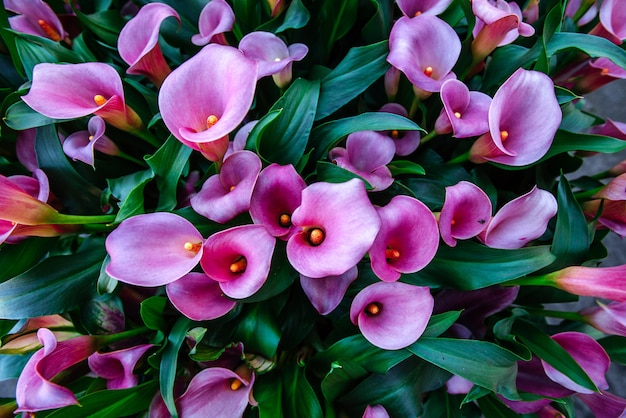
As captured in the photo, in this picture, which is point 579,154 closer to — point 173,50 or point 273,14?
point 273,14

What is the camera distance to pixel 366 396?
0.50m

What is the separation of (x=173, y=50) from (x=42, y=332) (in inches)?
15.8

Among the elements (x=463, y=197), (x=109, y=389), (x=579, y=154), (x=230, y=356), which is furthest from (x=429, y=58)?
(x=109, y=389)

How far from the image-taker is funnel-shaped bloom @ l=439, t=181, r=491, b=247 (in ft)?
1.33

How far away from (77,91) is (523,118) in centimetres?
44

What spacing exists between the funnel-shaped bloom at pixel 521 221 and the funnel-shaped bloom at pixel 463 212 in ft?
0.04

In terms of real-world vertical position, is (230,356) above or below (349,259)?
below

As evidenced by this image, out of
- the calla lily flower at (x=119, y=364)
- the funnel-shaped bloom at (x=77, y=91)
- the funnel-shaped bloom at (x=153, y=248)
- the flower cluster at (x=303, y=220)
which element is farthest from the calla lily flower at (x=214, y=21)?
the calla lily flower at (x=119, y=364)

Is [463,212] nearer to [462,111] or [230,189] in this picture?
[462,111]

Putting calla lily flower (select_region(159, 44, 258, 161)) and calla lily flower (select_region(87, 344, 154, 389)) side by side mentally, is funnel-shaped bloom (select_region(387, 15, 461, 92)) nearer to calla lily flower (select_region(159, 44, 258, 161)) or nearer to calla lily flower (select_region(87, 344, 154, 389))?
calla lily flower (select_region(159, 44, 258, 161))

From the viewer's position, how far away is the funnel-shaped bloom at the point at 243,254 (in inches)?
14.6

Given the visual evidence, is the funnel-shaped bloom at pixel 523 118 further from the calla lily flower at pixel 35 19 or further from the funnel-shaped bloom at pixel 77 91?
the calla lily flower at pixel 35 19

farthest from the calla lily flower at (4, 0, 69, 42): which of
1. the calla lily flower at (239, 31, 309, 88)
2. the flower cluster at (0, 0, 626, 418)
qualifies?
the calla lily flower at (239, 31, 309, 88)

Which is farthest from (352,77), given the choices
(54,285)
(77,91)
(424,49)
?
(54,285)
